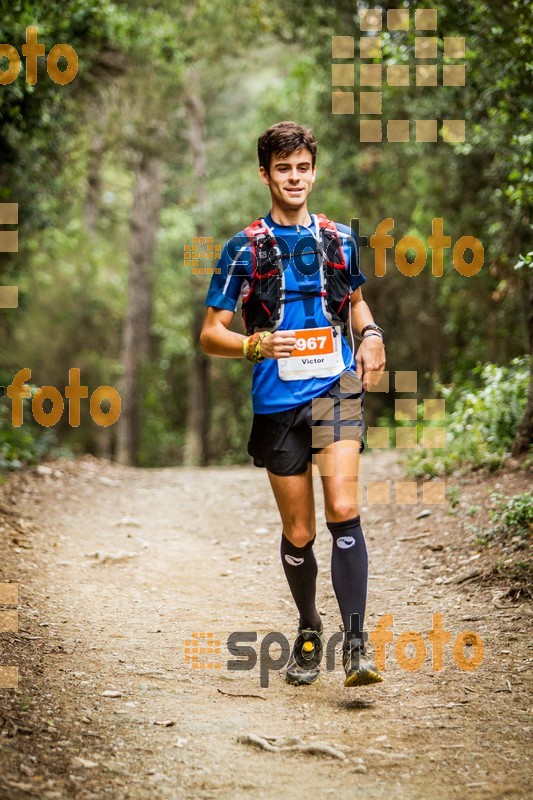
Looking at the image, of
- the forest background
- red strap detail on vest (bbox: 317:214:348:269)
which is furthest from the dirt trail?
the forest background

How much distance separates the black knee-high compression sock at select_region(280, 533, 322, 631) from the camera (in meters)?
4.07

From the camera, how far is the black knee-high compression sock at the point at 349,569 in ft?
12.4

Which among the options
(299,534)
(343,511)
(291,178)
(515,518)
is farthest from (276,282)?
(515,518)

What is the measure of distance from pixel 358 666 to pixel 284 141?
2300 millimetres

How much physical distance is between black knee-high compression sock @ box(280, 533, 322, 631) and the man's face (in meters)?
1.53

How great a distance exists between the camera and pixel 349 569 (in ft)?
12.5

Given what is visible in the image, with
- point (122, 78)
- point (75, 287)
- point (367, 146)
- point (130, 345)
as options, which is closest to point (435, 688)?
point (122, 78)

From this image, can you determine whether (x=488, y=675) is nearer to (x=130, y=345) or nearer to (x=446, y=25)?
(x=446, y=25)

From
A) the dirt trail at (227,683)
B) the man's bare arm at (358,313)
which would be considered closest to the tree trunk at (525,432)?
the dirt trail at (227,683)

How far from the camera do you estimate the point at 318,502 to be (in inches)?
340

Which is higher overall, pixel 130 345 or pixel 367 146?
pixel 367 146

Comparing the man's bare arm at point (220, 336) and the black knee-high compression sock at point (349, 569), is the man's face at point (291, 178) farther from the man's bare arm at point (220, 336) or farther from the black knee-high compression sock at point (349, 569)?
the black knee-high compression sock at point (349, 569)

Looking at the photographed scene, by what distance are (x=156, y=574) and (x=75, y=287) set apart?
18290mm

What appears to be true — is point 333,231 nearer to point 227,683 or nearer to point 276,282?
point 276,282
